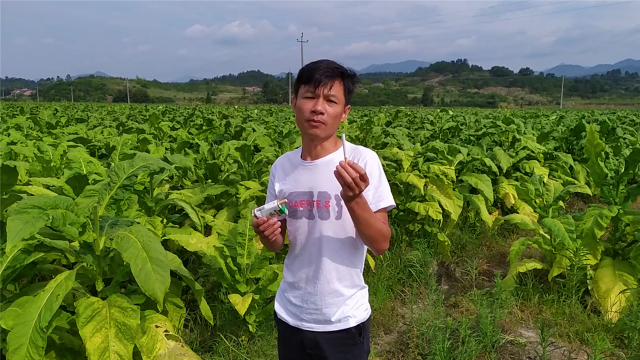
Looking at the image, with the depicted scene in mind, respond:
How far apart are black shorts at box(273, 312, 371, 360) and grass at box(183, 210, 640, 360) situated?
0.98 meters

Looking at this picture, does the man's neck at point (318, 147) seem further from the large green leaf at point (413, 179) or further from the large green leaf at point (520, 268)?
the large green leaf at point (413, 179)

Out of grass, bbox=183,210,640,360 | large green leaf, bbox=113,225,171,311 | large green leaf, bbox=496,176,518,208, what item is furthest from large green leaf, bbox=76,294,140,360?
large green leaf, bbox=496,176,518,208

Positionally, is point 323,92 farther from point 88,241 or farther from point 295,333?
point 88,241

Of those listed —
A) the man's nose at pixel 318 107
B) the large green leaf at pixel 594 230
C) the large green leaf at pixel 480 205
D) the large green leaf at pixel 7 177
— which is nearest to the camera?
the man's nose at pixel 318 107

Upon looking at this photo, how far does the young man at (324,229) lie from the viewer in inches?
75.1

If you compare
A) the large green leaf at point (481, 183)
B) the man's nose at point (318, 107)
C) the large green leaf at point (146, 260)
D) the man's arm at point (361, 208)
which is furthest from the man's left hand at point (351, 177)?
the large green leaf at point (481, 183)

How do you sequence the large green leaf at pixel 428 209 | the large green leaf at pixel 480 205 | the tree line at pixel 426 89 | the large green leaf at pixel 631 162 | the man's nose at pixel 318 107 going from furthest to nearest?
1. the tree line at pixel 426 89
2. the large green leaf at pixel 480 205
3. the large green leaf at pixel 428 209
4. the large green leaf at pixel 631 162
5. the man's nose at pixel 318 107

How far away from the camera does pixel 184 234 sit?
320cm

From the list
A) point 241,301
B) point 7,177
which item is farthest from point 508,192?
point 7,177

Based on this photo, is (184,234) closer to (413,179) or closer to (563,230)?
(413,179)

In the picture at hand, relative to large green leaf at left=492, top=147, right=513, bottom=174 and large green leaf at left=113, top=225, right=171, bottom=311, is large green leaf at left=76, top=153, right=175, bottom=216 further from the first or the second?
large green leaf at left=492, top=147, right=513, bottom=174

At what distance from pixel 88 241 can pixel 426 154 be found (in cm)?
366

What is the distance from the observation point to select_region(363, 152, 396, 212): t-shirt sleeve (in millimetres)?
1890

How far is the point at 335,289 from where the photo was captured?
197 centimetres
